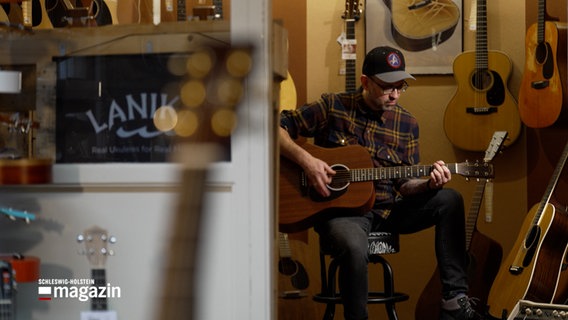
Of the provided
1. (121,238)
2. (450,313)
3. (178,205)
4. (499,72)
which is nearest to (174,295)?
(178,205)

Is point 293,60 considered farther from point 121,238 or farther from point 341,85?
point 121,238

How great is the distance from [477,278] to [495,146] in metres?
0.71

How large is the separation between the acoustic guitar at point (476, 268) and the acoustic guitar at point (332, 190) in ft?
3.16

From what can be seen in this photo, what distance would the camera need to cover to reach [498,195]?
204 inches

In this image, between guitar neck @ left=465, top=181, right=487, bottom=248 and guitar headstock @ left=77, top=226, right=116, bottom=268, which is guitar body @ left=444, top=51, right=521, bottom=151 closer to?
guitar neck @ left=465, top=181, right=487, bottom=248

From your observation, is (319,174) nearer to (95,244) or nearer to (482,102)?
(482,102)

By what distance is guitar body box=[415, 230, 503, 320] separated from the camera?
15.6ft

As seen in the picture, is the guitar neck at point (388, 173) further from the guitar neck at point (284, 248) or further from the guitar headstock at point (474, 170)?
the guitar neck at point (284, 248)

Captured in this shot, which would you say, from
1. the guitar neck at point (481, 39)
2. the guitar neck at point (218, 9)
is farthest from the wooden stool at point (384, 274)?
the guitar neck at point (218, 9)

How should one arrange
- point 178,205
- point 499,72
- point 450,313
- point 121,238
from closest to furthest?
point 178,205 → point 121,238 → point 450,313 → point 499,72

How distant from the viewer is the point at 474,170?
4.21 meters

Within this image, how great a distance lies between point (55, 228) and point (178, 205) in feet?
5.32

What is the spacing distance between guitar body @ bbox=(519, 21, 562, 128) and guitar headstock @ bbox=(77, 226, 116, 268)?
9.30ft

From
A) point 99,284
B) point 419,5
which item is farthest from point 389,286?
point 99,284
